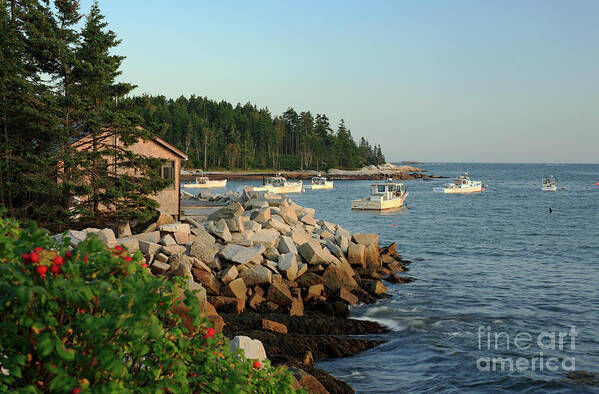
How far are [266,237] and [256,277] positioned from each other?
2.92 meters

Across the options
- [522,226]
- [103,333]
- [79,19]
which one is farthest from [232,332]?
[522,226]

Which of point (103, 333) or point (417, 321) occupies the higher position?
point (103, 333)

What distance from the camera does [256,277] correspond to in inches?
619

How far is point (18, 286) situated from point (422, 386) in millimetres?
9102

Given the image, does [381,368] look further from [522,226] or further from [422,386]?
[522,226]

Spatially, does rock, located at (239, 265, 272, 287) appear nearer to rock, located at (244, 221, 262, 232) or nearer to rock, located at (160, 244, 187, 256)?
rock, located at (160, 244, 187, 256)

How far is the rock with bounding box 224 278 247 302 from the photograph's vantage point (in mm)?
14602

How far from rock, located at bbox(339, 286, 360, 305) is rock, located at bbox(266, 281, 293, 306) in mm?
2018

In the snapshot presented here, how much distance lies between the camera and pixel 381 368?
11453 mm

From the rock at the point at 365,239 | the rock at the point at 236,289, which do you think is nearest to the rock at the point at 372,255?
the rock at the point at 365,239

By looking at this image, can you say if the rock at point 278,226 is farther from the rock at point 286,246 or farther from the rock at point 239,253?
the rock at point 239,253

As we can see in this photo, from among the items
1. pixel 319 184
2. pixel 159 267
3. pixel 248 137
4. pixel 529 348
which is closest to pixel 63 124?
pixel 159 267

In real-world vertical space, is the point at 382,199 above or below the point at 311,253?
above

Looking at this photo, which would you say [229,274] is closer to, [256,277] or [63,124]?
[256,277]
